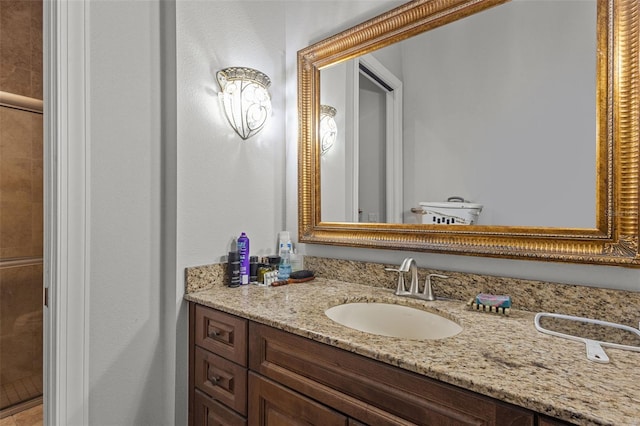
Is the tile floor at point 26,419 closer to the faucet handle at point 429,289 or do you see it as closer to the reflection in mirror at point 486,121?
the reflection in mirror at point 486,121

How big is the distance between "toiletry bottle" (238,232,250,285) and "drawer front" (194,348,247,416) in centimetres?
33

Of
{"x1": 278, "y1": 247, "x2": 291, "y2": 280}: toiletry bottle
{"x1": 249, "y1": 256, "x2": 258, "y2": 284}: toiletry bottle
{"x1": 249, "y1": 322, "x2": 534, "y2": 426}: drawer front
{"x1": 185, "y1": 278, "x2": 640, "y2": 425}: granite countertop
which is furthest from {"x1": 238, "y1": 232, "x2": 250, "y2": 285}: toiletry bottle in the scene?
{"x1": 249, "y1": 322, "x2": 534, "y2": 426}: drawer front

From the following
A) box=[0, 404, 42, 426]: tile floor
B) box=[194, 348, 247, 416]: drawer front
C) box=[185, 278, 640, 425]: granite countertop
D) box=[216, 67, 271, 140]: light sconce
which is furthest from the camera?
box=[0, 404, 42, 426]: tile floor

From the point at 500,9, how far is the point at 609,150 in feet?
1.96

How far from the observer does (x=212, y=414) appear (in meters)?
1.21

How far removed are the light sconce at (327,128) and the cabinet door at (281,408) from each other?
1.05 m

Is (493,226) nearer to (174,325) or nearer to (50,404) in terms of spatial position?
(174,325)

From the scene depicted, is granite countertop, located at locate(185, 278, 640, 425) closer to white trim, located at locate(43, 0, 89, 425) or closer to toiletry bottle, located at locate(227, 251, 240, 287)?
toiletry bottle, located at locate(227, 251, 240, 287)

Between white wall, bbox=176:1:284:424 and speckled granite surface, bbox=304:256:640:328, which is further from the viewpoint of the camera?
white wall, bbox=176:1:284:424

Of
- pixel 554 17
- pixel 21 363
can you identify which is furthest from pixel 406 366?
pixel 21 363

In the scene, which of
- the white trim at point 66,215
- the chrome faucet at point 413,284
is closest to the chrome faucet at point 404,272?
the chrome faucet at point 413,284

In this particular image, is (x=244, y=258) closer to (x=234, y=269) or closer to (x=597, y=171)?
(x=234, y=269)

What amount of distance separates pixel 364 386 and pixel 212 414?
73 cm

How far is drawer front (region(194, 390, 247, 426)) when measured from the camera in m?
1.11
